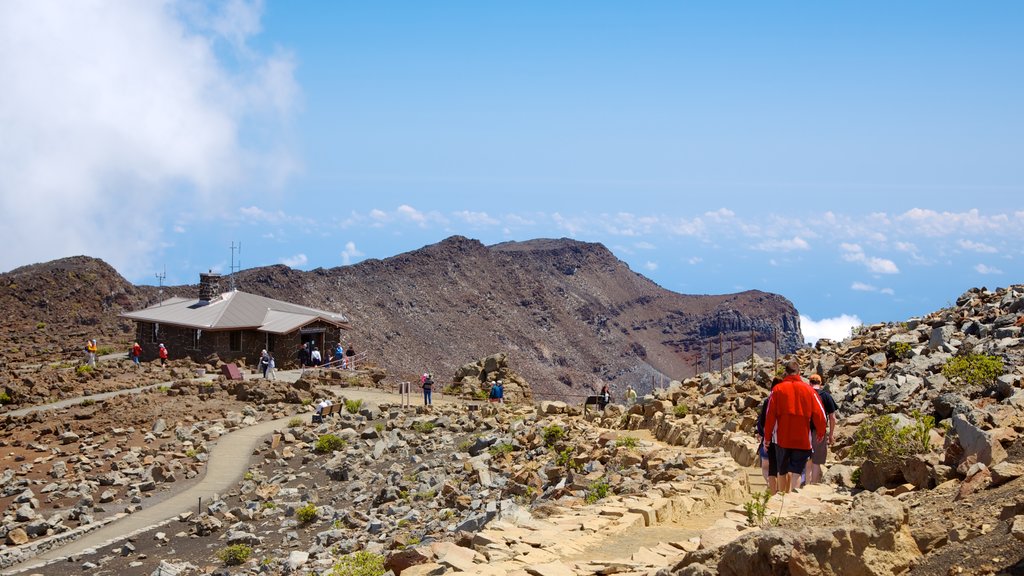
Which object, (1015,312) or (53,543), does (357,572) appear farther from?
(1015,312)

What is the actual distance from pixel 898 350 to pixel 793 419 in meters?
10.7

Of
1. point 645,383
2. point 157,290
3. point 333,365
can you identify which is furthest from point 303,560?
point 645,383

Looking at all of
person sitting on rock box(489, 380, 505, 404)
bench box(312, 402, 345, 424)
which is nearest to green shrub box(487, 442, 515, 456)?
bench box(312, 402, 345, 424)

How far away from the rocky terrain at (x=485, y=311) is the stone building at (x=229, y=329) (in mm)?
5578

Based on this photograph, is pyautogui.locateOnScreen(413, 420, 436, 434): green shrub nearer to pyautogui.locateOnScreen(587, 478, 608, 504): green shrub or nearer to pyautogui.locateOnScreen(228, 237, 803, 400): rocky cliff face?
pyautogui.locateOnScreen(587, 478, 608, 504): green shrub

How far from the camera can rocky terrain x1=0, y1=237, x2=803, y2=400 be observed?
6631 centimetres

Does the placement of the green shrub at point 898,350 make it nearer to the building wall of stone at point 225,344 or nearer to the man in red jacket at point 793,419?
the man in red jacket at point 793,419

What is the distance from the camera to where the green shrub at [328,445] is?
25.8m

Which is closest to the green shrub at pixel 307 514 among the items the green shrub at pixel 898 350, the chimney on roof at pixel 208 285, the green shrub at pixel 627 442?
the green shrub at pixel 627 442

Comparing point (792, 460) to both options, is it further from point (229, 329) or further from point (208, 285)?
point (208, 285)

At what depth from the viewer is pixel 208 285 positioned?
158 feet

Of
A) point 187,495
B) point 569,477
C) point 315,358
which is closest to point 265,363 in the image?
point 315,358

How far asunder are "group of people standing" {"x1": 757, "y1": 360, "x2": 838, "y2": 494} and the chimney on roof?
40.4m

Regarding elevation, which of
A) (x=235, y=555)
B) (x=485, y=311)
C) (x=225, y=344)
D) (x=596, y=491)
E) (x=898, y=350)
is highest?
(x=485, y=311)
